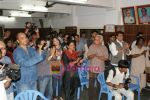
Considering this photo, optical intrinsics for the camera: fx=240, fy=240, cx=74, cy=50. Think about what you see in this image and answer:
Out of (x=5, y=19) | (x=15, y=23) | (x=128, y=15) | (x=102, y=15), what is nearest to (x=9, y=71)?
(x=128, y=15)

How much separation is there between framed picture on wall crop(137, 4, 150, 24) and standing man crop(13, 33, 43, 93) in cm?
541

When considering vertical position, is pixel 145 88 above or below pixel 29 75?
below

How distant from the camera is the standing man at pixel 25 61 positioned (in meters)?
3.65

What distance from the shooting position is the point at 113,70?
14.1 ft

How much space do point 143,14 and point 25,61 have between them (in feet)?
18.9

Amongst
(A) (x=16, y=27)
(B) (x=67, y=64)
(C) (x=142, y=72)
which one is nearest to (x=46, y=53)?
(B) (x=67, y=64)

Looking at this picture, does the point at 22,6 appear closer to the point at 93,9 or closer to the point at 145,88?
the point at 93,9

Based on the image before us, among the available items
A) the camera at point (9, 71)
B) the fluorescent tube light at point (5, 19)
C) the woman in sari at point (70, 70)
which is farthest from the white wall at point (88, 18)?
the camera at point (9, 71)

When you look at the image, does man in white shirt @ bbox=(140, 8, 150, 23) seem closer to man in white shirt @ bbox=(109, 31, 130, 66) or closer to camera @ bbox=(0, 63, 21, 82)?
man in white shirt @ bbox=(109, 31, 130, 66)

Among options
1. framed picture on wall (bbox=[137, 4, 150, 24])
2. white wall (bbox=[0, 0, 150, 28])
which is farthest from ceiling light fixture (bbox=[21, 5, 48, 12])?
framed picture on wall (bbox=[137, 4, 150, 24])

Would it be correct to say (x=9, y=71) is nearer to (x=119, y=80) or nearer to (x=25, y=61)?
(x=25, y=61)

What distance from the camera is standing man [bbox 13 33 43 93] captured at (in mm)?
3645

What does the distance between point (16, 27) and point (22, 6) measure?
4.50 m

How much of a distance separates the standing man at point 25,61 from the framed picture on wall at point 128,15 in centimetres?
563
